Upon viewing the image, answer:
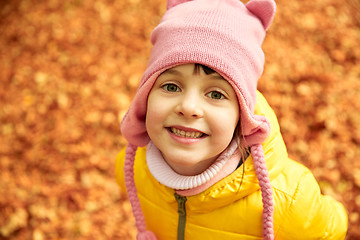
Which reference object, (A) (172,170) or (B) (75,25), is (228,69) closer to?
(A) (172,170)

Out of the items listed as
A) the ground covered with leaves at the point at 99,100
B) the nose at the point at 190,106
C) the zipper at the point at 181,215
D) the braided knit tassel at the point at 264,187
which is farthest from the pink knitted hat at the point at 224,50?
the ground covered with leaves at the point at 99,100

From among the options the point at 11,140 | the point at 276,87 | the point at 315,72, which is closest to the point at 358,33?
the point at 315,72

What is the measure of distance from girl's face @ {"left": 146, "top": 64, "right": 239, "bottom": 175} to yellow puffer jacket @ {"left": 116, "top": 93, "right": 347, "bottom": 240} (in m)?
0.21

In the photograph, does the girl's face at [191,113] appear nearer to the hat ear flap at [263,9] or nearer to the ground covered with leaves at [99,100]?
the hat ear flap at [263,9]

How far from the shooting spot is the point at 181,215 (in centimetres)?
157

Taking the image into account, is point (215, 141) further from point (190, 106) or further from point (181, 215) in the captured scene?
point (181, 215)

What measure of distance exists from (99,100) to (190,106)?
2.36 meters

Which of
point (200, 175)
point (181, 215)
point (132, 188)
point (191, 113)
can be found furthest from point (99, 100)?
point (191, 113)

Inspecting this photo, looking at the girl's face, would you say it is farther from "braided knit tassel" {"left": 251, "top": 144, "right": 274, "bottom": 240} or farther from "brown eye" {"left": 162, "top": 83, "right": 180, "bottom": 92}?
"braided knit tassel" {"left": 251, "top": 144, "right": 274, "bottom": 240}

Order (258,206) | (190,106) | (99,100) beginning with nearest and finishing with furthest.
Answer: (190,106) < (258,206) < (99,100)

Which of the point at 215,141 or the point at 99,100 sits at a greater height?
the point at 215,141

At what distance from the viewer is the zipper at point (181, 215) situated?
1.52 meters

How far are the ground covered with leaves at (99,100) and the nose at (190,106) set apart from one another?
5.58ft

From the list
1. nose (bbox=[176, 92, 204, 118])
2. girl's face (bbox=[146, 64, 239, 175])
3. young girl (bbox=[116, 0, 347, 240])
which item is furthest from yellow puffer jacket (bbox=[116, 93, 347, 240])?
nose (bbox=[176, 92, 204, 118])
